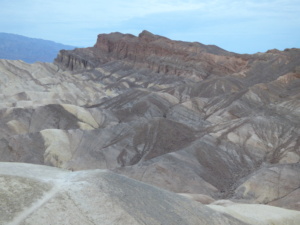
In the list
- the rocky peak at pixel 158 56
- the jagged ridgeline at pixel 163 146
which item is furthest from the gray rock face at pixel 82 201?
the rocky peak at pixel 158 56

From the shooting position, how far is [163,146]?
40969 millimetres

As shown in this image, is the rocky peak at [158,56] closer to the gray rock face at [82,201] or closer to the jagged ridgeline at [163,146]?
the jagged ridgeline at [163,146]

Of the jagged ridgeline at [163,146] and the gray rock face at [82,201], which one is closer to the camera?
the gray rock face at [82,201]

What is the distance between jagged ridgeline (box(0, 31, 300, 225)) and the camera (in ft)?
50.0

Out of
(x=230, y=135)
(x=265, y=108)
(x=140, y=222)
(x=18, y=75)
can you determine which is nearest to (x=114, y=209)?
(x=140, y=222)

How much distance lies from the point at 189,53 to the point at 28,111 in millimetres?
60442

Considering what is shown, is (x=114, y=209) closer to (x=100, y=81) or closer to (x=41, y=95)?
(x=41, y=95)

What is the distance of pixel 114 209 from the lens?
582 inches

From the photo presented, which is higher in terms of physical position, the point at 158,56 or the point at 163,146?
the point at 158,56

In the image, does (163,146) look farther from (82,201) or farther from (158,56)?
(158,56)

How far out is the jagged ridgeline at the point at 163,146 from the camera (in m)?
15.2

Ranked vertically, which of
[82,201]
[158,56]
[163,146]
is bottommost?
[163,146]

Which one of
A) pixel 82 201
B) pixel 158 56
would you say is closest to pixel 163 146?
pixel 82 201

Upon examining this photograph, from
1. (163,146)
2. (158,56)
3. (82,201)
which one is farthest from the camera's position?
(158,56)
